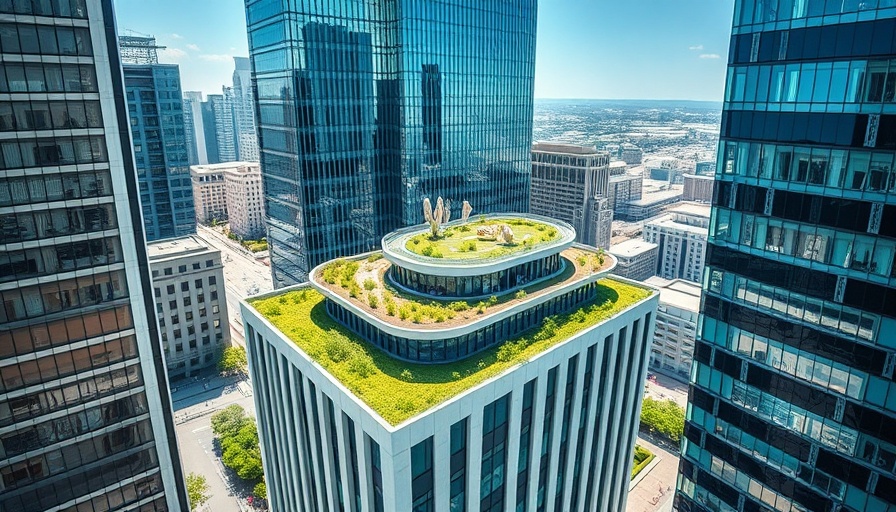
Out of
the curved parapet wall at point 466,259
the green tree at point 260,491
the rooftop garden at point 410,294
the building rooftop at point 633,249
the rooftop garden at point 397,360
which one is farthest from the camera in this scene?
the building rooftop at point 633,249

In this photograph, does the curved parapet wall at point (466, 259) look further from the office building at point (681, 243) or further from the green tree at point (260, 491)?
the office building at point (681, 243)

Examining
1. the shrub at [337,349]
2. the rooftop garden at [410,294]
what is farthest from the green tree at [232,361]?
the shrub at [337,349]

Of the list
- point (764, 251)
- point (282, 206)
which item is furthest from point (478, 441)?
point (282, 206)

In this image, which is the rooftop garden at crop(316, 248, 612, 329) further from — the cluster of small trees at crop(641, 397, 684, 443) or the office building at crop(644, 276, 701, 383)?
the office building at crop(644, 276, 701, 383)

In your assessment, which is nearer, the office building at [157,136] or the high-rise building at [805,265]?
the high-rise building at [805,265]

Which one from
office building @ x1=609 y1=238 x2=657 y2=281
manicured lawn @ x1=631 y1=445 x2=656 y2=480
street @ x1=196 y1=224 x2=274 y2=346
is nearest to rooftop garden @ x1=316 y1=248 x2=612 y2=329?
manicured lawn @ x1=631 y1=445 x2=656 y2=480

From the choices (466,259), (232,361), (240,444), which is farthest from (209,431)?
(466,259)
